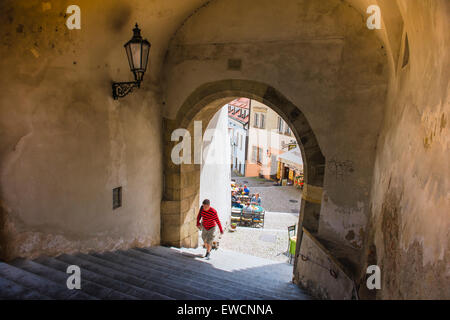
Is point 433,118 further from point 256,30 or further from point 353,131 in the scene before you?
point 256,30

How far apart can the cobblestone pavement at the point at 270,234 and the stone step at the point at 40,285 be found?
5902 mm

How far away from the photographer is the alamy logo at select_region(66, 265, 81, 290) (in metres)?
2.51

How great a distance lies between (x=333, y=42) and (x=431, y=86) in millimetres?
2781

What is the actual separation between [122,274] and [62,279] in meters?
0.69

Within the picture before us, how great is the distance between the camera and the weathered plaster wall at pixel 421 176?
1570mm

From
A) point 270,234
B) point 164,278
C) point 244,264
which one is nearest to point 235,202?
point 270,234

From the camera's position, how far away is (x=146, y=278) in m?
3.33

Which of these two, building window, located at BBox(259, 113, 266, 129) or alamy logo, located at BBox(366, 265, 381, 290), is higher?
building window, located at BBox(259, 113, 266, 129)

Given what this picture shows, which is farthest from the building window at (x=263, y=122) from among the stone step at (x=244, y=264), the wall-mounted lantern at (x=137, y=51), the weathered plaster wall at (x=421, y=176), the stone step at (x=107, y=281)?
the stone step at (x=107, y=281)

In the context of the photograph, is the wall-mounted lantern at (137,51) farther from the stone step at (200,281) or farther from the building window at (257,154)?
the building window at (257,154)

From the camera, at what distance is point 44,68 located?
2953mm

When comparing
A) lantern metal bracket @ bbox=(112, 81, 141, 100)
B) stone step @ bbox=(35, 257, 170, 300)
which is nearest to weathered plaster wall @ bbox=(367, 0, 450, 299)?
stone step @ bbox=(35, 257, 170, 300)

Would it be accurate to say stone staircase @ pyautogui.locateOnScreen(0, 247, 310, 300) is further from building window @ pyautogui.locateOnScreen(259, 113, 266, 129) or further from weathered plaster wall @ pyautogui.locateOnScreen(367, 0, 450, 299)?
building window @ pyautogui.locateOnScreen(259, 113, 266, 129)

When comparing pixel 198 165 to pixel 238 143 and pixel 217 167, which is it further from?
pixel 238 143
